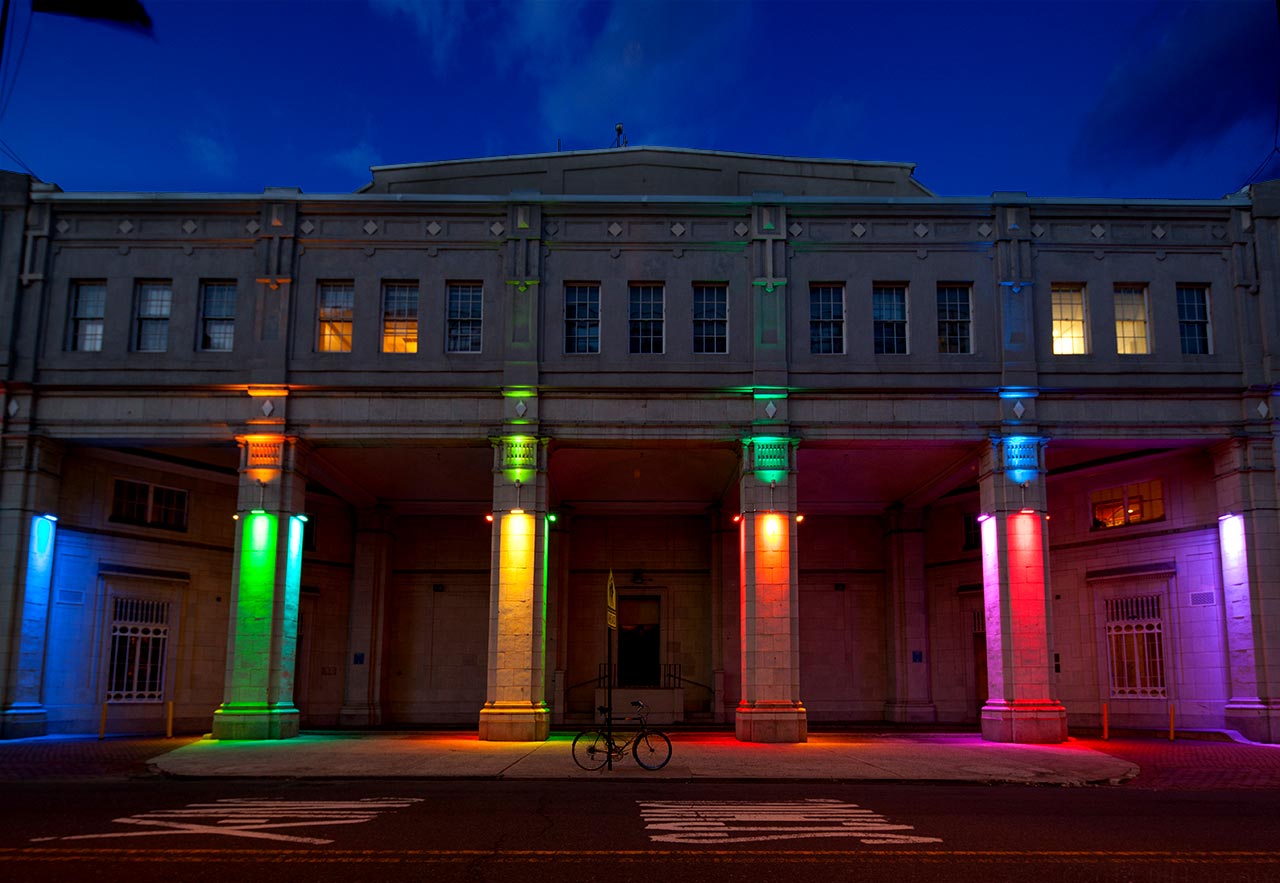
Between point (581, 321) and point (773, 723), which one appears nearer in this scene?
point (773, 723)

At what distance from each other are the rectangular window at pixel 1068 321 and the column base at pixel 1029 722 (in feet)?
27.5

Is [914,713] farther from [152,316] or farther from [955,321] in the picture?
[152,316]

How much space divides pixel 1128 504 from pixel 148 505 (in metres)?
26.4

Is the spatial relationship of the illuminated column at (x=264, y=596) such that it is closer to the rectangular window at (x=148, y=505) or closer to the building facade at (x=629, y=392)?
the building facade at (x=629, y=392)

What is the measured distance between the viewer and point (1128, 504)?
1147 inches

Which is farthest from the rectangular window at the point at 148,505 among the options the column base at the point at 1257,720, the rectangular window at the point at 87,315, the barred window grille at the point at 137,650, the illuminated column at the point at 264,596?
the column base at the point at 1257,720

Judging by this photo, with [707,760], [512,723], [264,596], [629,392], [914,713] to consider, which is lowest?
[914,713]

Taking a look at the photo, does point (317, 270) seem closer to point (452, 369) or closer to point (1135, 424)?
point (452, 369)

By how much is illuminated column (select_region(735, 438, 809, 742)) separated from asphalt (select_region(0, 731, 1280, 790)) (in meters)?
0.86

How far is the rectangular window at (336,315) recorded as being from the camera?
85.8 feet

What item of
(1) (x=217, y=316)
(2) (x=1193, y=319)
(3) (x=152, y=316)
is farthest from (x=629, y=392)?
(2) (x=1193, y=319)

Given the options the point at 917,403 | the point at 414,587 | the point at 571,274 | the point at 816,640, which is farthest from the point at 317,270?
the point at 816,640

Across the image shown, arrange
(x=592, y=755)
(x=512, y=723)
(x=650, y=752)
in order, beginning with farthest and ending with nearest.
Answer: (x=512, y=723), (x=650, y=752), (x=592, y=755)

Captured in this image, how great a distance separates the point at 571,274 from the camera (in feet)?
86.1
